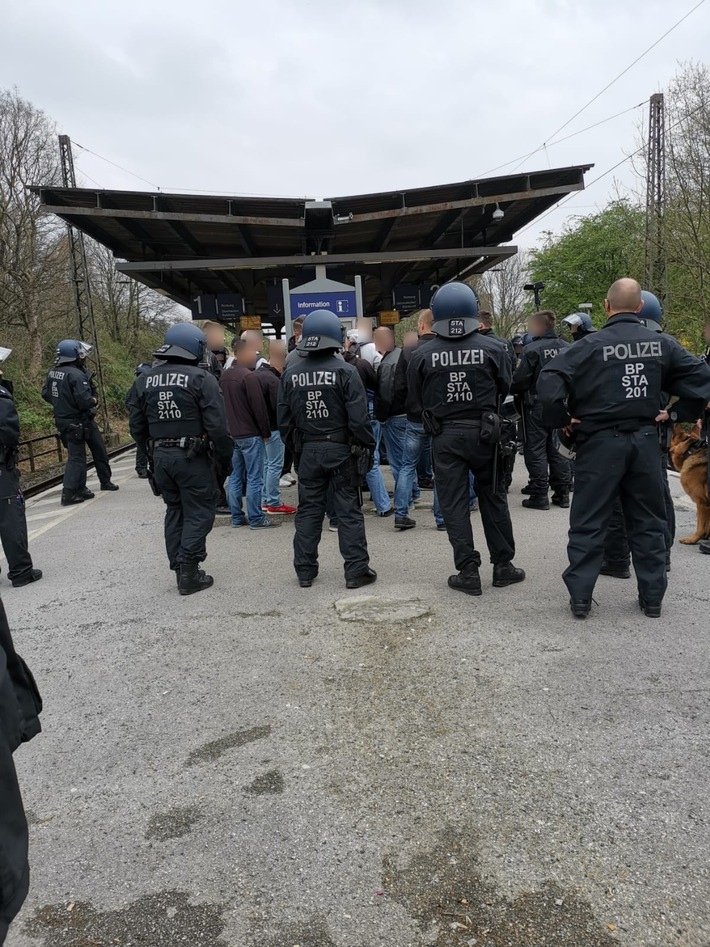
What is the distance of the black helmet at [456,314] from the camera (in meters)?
4.58

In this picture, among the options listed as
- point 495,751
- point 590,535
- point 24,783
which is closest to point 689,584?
point 590,535

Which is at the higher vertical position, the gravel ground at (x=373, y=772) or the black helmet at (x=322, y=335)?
the black helmet at (x=322, y=335)

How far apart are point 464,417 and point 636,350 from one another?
1.26m

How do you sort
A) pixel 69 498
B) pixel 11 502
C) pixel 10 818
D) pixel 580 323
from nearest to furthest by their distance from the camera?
pixel 10 818 < pixel 11 502 < pixel 580 323 < pixel 69 498

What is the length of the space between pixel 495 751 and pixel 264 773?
1018 mm

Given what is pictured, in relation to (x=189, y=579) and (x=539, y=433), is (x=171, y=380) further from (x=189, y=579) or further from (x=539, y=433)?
(x=539, y=433)

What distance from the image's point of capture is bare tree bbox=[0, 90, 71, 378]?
2112 cm

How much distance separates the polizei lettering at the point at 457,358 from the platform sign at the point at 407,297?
12.6 metres

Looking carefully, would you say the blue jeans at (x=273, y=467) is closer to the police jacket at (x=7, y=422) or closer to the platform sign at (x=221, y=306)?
the police jacket at (x=7, y=422)

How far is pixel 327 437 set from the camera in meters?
4.86

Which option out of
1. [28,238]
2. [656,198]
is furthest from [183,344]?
[28,238]

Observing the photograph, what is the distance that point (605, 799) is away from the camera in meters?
2.38

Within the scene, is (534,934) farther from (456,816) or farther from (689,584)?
(689,584)

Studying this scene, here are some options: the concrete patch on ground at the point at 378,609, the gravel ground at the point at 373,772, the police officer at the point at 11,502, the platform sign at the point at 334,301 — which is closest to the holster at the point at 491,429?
the gravel ground at the point at 373,772
